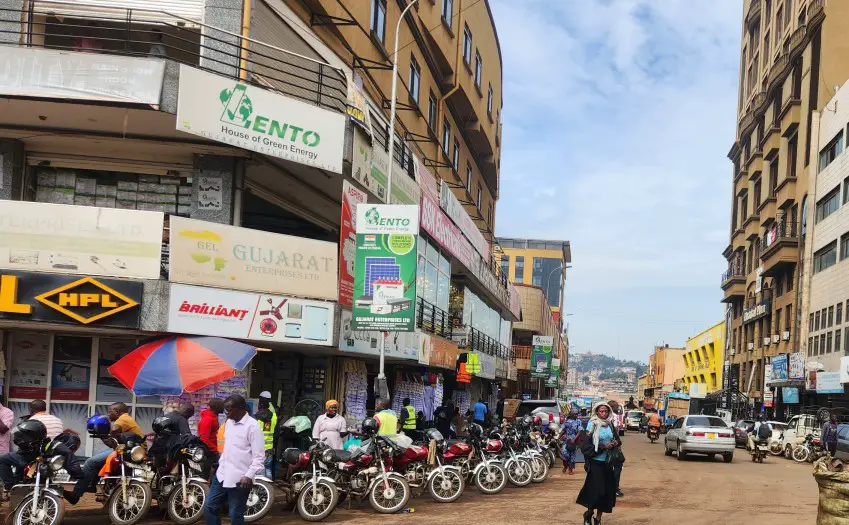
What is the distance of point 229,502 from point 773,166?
61.3m

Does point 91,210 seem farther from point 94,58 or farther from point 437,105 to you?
point 437,105

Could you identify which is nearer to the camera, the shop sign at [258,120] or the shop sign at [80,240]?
the shop sign at [80,240]

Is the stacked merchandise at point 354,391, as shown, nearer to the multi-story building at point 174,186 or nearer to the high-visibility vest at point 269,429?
the multi-story building at point 174,186

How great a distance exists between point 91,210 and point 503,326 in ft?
119

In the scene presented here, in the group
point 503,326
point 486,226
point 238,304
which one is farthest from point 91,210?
point 503,326

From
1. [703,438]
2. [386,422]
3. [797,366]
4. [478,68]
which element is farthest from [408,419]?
[797,366]

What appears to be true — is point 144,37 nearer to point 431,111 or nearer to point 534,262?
point 431,111

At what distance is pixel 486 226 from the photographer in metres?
47.3

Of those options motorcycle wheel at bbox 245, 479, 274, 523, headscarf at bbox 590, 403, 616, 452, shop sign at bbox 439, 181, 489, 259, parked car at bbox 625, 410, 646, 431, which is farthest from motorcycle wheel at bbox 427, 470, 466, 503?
parked car at bbox 625, 410, 646, 431

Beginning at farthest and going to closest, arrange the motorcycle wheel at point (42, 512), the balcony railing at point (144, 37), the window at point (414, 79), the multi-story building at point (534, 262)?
the multi-story building at point (534, 262), the window at point (414, 79), the balcony railing at point (144, 37), the motorcycle wheel at point (42, 512)

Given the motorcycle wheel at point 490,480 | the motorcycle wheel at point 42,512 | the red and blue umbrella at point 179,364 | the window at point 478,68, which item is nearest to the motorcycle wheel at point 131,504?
→ the motorcycle wheel at point 42,512

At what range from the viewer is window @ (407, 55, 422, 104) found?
2967 centimetres

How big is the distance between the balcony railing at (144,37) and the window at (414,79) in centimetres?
1108

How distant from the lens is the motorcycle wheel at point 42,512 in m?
10.4
